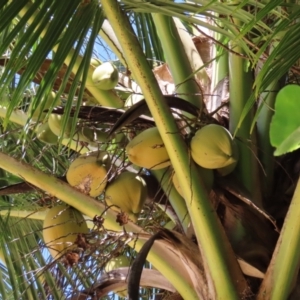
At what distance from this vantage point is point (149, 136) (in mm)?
1014

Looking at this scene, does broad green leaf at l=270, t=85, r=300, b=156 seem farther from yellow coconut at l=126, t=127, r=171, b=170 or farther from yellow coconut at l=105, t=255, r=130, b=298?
yellow coconut at l=105, t=255, r=130, b=298

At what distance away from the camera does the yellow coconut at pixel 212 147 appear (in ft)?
3.18

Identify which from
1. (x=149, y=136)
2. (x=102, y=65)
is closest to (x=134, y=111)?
(x=149, y=136)

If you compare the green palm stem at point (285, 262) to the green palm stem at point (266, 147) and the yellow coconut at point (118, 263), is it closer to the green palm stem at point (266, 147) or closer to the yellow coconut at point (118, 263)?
the green palm stem at point (266, 147)

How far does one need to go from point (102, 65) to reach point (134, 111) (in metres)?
0.29

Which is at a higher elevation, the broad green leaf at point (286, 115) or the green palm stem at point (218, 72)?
the green palm stem at point (218, 72)

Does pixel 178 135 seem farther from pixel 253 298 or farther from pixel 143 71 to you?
pixel 253 298

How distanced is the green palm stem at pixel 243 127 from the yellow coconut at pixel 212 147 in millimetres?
106

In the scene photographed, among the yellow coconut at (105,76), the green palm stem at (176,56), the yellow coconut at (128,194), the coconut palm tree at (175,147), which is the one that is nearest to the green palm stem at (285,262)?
the coconut palm tree at (175,147)

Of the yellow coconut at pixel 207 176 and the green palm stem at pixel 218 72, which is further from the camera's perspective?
the green palm stem at pixel 218 72

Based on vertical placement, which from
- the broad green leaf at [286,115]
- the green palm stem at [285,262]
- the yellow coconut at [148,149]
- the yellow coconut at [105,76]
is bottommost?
the green palm stem at [285,262]

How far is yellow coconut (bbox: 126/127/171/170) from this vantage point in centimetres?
101

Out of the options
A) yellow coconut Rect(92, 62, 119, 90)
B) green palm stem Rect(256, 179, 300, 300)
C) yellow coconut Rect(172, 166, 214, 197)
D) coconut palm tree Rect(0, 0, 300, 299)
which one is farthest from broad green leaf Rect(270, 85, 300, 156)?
yellow coconut Rect(92, 62, 119, 90)

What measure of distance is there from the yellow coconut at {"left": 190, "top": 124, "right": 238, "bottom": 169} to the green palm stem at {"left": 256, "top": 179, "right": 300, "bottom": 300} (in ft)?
0.49
